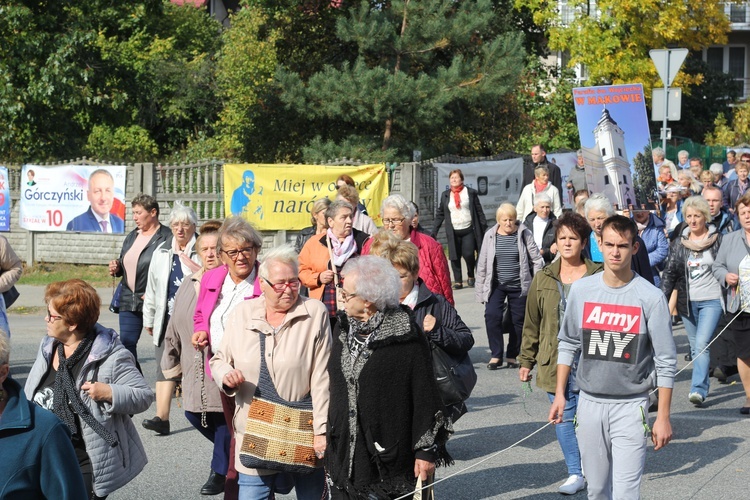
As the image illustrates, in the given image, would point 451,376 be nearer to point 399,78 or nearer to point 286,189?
point 286,189

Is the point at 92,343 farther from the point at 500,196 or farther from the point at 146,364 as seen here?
the point at 500,196

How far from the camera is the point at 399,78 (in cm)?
2195

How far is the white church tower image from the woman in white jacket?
283cm

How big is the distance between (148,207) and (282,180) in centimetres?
932

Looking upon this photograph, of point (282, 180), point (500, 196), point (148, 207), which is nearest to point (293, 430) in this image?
point (148, 207)

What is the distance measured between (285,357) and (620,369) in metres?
1.66

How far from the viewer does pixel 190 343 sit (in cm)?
671

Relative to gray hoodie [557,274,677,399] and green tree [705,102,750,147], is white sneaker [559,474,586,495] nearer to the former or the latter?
gray hoodie [557,274,677,399]


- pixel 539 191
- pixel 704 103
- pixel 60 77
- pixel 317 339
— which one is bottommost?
pixel 317 339

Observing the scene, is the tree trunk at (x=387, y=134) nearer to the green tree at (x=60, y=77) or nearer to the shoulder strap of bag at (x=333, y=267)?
the green tree at (x=60, y=77)

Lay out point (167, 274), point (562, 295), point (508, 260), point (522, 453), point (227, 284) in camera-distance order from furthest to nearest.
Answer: point (508, 260)
point (167, 274)
point (522, 453)
point (562, 295)
point (227, 284)

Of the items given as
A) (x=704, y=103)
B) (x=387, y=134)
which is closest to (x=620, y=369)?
(x=387, y=134)

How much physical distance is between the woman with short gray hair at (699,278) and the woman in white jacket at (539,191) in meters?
4.51

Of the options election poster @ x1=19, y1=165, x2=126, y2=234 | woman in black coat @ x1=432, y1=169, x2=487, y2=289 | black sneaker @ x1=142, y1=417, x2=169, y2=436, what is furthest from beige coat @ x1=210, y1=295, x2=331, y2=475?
election poster @ x1=19, y1=165, x2=126, y2=234
